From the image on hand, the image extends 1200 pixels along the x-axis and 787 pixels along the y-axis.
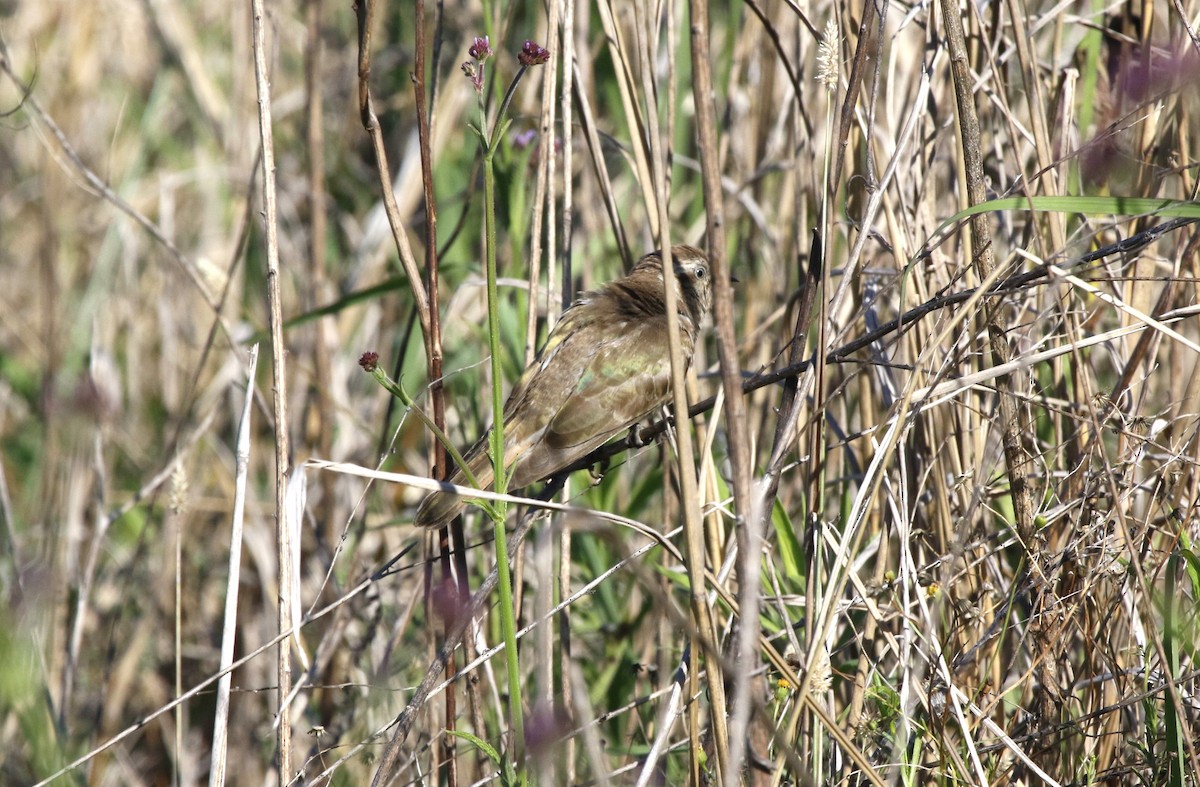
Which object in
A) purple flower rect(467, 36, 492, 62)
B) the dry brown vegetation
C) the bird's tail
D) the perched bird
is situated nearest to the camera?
purple flower rect(467, 36, 492, 62)

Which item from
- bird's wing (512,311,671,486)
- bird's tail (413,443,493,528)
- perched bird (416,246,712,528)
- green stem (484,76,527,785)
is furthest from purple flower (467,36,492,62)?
bird's wing (512,311,671,486)

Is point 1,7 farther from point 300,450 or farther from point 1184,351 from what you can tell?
point 1184,351

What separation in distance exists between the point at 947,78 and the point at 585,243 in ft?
4.56

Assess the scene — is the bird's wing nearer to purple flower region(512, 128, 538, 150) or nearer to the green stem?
purple flower region(512, 128, 538, 150)

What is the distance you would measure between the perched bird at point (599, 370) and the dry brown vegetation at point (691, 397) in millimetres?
165

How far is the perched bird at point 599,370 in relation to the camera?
3.23 m

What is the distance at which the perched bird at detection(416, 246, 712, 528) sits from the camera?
10.6 ft

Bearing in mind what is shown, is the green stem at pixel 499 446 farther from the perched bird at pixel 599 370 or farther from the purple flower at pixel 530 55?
the perched bird at pixel 599 370

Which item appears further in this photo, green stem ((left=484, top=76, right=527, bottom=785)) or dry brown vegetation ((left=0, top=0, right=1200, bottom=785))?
dry brown vegetation ((left=0, top=0, right=1200, bottom=785))

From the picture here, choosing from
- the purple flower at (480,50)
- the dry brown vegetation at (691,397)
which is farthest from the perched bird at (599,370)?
the purple flower at (480,50)

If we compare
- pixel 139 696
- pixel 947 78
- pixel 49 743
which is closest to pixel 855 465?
pixel 947 78

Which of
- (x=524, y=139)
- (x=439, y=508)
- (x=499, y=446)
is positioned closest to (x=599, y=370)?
(x=524, y=139)

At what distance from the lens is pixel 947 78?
288 cm

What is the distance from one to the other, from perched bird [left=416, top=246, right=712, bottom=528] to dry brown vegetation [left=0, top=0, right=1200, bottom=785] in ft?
0.54
